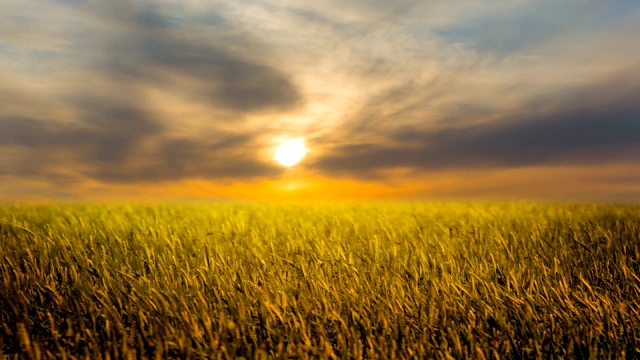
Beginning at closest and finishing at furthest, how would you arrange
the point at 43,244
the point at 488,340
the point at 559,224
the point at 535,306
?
1. the point at 488,340
2. the point at 535,306
3. the point at 43,244
4. the point at 559,224

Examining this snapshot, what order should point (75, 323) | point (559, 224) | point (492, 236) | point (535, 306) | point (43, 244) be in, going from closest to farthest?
point (75, 323) < point (535, 306) < point (43, 244) < point (492, 236) < point (559, 224)

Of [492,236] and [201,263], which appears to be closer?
[201,263]

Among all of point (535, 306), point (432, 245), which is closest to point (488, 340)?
point (535, 306)

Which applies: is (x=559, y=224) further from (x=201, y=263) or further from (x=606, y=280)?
(x=201, y=263)

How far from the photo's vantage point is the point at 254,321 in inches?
140

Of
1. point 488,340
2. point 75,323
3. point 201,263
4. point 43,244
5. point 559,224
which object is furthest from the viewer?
point 559,224

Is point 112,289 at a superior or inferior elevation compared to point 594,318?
superior

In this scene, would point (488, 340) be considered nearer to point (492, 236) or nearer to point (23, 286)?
point (492, 236)

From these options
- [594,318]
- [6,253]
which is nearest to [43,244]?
[6,253]

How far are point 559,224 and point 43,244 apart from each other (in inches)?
328

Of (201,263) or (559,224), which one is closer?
(201,263)

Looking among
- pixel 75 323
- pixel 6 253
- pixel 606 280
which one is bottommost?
pixel 606 280

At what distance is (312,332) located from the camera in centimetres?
353

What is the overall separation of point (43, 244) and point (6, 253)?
0.55 meters
